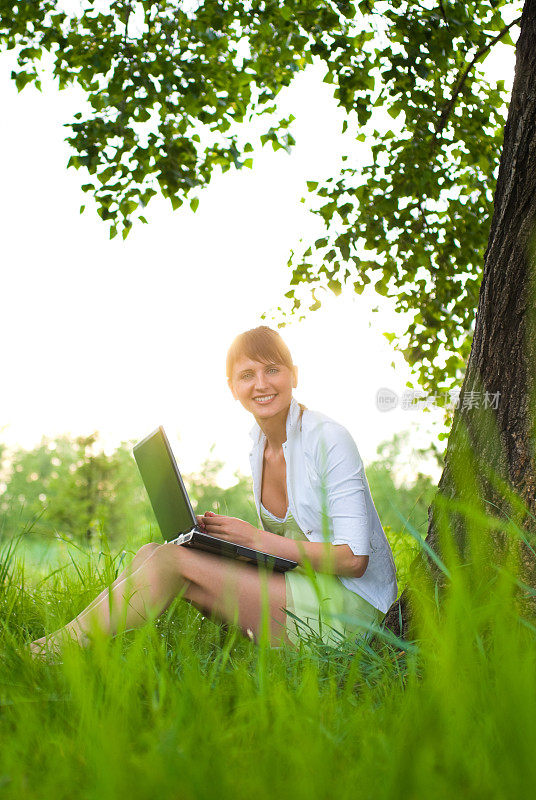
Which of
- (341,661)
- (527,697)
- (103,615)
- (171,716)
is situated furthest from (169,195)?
(527,697)

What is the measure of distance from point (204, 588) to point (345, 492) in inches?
25.5

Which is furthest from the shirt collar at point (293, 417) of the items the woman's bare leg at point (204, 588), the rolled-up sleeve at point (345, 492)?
the woman's bare leg at point (204, 588)

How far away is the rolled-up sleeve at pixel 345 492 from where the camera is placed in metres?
2.62

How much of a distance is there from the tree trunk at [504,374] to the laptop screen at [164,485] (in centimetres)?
87

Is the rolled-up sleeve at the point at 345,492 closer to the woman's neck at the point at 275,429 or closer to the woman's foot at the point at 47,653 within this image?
the woman's neck at the point at 275,429

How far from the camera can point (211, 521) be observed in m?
2.74

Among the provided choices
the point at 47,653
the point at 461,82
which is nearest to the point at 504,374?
the point at 47,653

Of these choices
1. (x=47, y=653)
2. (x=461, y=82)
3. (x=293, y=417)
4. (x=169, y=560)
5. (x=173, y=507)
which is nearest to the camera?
(x=47, y=653)

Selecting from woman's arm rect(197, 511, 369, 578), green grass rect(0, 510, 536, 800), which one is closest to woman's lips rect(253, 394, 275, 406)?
woman's arm rect(197, 511, 369, 578)

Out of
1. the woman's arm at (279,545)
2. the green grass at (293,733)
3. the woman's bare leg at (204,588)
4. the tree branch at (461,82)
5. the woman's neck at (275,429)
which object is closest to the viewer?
the green grass at (293,733)

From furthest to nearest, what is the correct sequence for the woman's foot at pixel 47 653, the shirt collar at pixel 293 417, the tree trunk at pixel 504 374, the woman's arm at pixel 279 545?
1. the shirt collar at pixel 293 417
2. the woman's arm at pixel 279 545
3. the tree trunk at pixel 504 374
4. the woman's foot at pixel 47 653

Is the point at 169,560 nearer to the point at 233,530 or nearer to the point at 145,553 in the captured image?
the point at 145,553

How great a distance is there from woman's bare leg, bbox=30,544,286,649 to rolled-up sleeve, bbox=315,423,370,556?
302 mm

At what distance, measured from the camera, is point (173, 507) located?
2.86 m
